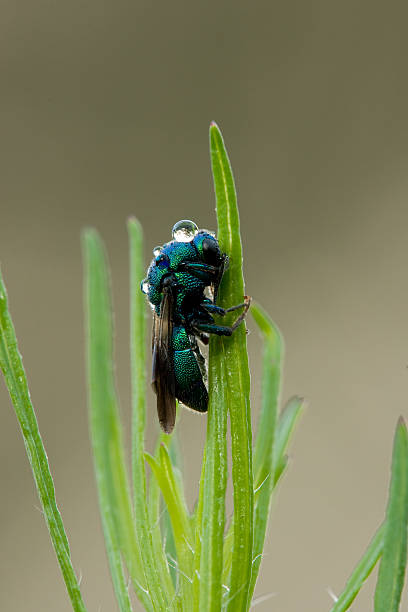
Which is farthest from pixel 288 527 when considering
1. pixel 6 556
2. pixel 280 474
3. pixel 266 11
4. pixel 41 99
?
pixel 266 11

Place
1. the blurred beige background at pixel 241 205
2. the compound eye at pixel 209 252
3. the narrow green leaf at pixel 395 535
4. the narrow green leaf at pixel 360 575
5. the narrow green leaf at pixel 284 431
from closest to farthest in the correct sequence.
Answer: the narrow green leaf at pixel 395 535
the narrow green leaf at pixel 360 575
the narrow green leaf at pixel 284 431
the compound eye at pixel 209 252
the blurred beige background at pixel 241 205

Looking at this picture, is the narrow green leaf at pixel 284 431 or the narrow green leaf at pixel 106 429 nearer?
the narrow green leaf at pixel 106 429

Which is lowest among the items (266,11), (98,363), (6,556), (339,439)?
(6,556)

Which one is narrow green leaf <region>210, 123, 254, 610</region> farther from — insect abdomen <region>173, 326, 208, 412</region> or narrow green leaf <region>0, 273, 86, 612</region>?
insect abdomen <region>173, 326, 208, 412</region>

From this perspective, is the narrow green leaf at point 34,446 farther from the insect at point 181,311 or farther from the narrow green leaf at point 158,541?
the insect at point 181,311

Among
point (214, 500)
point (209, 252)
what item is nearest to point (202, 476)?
point (214, 500)

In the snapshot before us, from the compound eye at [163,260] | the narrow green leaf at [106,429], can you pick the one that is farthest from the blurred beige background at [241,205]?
the narrow green leaf at [106,429]

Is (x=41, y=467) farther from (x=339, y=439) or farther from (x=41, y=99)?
(x=41, y=99)
